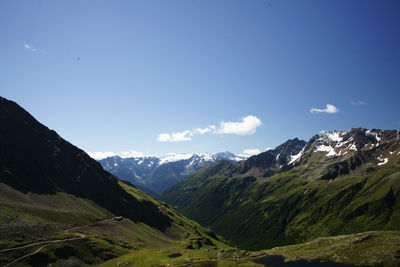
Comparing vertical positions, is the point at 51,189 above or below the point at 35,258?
above

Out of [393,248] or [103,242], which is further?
[103,242]

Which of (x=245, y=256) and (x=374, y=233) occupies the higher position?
→ (x=374, y=233)

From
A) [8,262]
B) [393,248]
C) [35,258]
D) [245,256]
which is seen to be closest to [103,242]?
[35,258]

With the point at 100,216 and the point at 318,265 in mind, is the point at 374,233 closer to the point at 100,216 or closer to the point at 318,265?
the point at 318,265

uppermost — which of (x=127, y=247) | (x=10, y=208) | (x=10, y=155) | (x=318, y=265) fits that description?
(x=10, y=155)

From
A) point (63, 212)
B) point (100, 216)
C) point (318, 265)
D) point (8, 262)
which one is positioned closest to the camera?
point (8, 262)

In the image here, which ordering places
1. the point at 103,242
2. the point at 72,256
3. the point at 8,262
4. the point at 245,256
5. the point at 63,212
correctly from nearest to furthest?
the point at 8,262, the point at 72,256, the point at 103,242, the point at 245,256, the point at 63,212

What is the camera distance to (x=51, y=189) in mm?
186375

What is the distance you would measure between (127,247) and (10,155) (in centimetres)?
12475

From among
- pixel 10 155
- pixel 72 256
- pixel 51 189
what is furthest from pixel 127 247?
pixel 10 155

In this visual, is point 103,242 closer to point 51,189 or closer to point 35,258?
point 35,258

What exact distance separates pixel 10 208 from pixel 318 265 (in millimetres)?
167880

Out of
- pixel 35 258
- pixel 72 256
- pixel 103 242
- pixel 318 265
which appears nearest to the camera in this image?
pixel 35 258

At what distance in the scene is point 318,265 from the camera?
122 m
